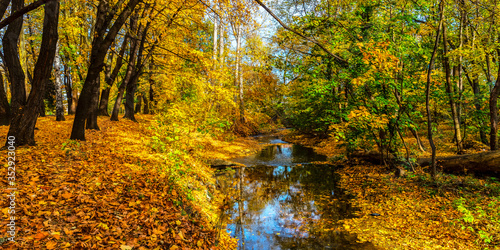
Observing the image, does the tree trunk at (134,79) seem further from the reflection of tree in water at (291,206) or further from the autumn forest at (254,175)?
the reflection of tree in water at (291,206)

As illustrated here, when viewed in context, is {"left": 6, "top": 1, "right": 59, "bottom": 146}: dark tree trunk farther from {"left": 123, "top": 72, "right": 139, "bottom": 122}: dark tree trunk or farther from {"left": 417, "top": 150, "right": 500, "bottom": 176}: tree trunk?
{"left": 417, "top": 150, "right": 500, "bottom": 176}: tree trunk

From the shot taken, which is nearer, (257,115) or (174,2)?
(174,2)

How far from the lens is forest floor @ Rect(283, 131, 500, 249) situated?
16.5 ft

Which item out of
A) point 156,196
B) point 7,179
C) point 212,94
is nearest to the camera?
point 7,179

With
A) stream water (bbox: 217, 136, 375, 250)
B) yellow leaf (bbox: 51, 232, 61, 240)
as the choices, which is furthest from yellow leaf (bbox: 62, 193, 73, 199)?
stream water (bbox: 217, 136, 375, 250)

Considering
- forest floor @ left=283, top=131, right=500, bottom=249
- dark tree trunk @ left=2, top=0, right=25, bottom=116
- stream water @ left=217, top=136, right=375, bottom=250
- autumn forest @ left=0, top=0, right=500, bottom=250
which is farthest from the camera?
dark tree trunk @ left=2, top=0, right=25, bottom=116

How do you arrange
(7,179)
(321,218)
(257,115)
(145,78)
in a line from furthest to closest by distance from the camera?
(257,115) < (145,78) < (321,218) < (7,179)

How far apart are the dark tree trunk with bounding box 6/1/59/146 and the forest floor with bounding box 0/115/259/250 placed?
0.55m

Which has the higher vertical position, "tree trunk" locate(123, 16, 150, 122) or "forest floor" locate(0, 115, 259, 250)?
"tree trunk" locate(123, 16, 150, 122)

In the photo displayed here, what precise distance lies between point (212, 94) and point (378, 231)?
1280cm

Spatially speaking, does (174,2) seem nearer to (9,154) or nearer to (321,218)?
(9,154)

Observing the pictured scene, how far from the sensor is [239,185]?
9.56 m

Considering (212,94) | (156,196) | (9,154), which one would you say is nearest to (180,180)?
(156,196)

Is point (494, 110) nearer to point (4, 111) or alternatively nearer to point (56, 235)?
point (56, 235)
